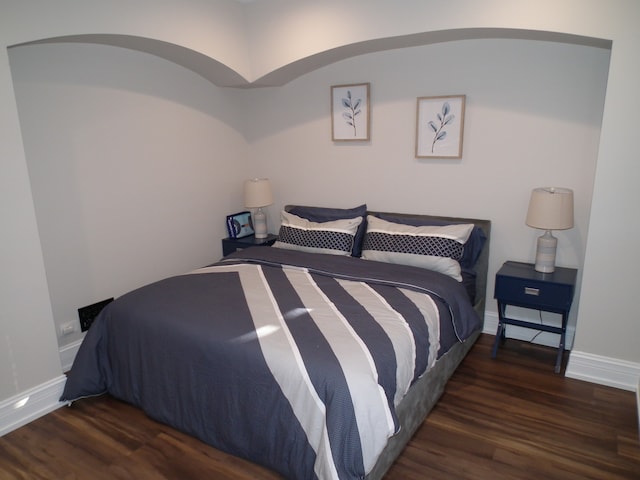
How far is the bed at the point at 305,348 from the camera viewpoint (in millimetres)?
1846

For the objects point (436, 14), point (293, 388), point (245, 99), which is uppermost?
point (436, 14)

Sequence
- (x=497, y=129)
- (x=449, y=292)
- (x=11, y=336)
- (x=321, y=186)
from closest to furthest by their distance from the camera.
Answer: (x=11, y=336)
(x=449, y=292)
(x=497, y=129)
(x=321, y=186)

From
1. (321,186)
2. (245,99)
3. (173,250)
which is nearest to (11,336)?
(173,250)

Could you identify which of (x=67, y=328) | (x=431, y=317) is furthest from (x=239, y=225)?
(x=431, y=317)

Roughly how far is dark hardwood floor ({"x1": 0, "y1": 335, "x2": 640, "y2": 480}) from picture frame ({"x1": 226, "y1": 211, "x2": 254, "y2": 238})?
1.95 meters

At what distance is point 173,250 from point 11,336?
1.50 meters

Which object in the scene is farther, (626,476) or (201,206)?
(201,206)

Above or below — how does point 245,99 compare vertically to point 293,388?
above

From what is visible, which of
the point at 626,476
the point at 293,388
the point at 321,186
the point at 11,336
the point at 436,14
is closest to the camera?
the point at 293,388

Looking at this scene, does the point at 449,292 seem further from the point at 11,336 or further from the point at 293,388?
the point at 11,336

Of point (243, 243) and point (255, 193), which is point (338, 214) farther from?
point (243, 243)

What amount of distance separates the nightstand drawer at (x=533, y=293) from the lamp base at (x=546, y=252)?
189 millimetres

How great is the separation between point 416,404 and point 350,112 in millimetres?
2450

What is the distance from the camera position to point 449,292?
8.95 ft
